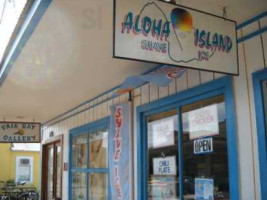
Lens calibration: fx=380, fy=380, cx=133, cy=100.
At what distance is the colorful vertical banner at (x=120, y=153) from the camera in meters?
5.70

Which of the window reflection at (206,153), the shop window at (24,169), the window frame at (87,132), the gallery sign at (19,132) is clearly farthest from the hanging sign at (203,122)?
the shop window at (24,169)

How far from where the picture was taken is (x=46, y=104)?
8.21 metres

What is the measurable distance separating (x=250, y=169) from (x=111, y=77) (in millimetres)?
2910

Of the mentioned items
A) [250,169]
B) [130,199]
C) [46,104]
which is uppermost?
[46,104]

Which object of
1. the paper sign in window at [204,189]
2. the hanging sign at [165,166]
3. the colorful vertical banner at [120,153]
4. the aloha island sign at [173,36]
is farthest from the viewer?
the colorful vertical banner at [120,153]

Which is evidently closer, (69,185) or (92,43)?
(92,43)

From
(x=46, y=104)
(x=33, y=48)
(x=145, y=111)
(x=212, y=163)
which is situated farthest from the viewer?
(x=46, y=104)

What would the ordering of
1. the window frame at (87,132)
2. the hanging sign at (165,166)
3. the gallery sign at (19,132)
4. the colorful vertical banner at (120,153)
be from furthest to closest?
the gallery sign at (19,132)
the window frame at (87,132)
the colorful vertical banner at (120,153)
the hanging sign at (165,166)

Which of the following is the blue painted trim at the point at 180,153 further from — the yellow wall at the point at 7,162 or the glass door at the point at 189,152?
the yellow wall at the point at 7,162

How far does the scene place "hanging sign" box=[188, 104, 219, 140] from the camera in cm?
414

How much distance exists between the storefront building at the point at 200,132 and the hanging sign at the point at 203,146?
0.04 ft

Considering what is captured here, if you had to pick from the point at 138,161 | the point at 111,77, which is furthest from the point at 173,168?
the point at 111,77

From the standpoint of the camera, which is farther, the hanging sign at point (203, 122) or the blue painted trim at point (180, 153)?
the blue painted trim at point (180, 153)

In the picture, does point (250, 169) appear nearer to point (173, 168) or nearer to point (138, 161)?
point (173, 168)
